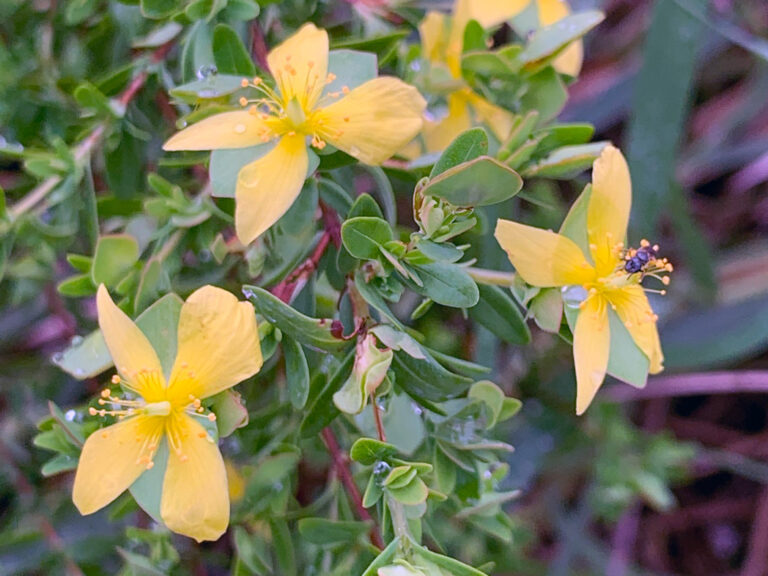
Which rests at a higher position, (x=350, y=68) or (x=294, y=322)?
(x=350, y=68)

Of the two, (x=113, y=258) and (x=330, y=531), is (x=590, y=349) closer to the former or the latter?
(x=330, y=531)

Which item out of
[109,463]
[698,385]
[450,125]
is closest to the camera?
[109,463]

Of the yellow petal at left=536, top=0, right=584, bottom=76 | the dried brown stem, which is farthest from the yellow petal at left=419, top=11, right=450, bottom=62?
the dried brown stem

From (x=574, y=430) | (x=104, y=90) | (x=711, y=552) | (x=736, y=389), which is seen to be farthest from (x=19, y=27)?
(x=711, y=552)

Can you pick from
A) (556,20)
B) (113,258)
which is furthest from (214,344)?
(556,20)

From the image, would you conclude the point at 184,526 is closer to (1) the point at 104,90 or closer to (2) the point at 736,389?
(1) the point at 104,90

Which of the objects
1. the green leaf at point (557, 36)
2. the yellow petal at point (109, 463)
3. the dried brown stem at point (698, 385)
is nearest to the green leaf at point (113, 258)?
the yellow petal at point (109, 463)

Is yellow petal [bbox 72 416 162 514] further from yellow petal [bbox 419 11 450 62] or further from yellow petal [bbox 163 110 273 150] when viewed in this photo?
yellow petal [bbox 419 11 450 62]
